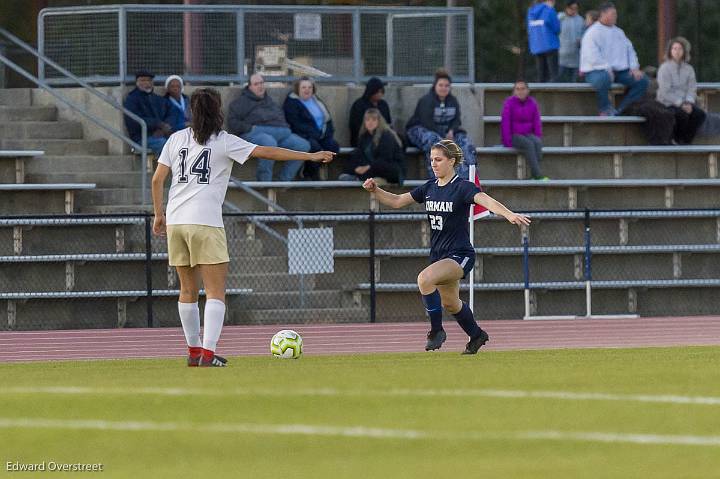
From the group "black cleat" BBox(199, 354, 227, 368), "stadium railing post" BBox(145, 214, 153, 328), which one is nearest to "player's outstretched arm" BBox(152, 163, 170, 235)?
"black cleat" BBox(199, 354, 227, 368)

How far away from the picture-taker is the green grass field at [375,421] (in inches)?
287

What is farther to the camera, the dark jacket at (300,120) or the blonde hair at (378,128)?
the dark jacket at (300,120)

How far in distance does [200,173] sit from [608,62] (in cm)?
1384

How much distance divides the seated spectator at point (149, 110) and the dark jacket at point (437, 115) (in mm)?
3666

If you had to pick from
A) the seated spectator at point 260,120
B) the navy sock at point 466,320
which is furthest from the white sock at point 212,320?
the seated spectator at point 260,120

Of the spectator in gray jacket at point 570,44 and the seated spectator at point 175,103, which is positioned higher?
the spectator in gray jacket at point 570,44

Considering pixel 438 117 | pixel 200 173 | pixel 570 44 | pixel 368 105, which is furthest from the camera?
pixel 570 44

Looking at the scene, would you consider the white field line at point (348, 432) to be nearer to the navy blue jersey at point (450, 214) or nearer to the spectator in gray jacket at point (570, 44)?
the navy blue jersey at point (450, 214)

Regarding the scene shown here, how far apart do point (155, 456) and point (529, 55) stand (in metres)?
22.8

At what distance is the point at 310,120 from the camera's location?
22484 millimetres

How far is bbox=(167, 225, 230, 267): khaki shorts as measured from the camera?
12461 mm

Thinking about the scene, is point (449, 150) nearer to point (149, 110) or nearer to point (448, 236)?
point (448, 236)

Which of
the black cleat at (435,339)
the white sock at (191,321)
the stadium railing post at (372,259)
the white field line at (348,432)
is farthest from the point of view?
the stadium railing post at (372,259)

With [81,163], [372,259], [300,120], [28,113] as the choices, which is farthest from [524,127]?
[28,113]
